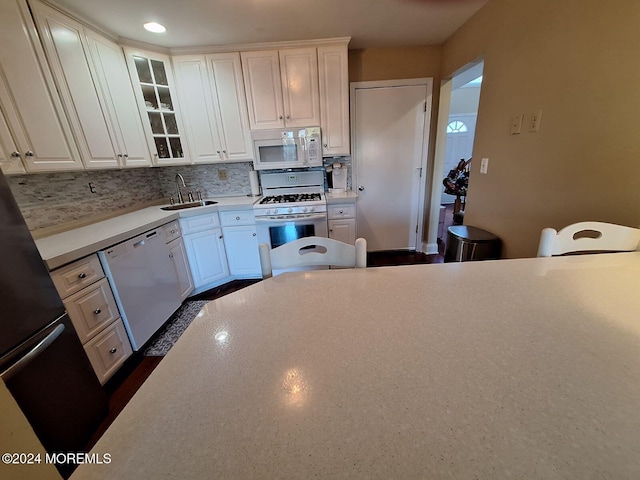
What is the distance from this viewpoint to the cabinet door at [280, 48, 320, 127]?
2377mm

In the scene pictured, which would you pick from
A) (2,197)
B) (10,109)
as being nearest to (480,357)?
(2,197)

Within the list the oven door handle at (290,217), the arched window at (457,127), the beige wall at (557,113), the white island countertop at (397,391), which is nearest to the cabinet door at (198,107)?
the oven door handle at (290,217)

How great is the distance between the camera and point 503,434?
0.37m

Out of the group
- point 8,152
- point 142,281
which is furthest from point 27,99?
point 142,281

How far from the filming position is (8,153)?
134 cm

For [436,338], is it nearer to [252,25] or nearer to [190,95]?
[252,25]

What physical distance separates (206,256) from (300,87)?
6.37 feet

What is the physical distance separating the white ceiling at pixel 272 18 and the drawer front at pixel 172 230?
60.4 inches

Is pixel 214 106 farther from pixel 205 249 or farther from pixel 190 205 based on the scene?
pixel 205 249

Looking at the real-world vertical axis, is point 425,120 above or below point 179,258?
above

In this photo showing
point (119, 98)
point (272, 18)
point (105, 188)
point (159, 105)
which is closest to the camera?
point (272, 18)

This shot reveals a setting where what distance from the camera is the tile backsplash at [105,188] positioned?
1.66 meters

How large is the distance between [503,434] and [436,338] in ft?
0.67

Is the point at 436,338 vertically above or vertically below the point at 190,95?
below
